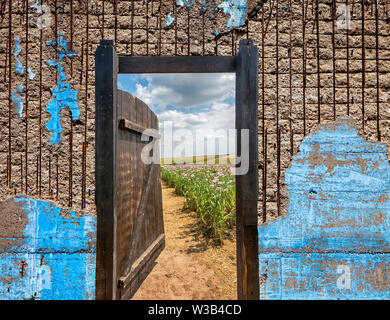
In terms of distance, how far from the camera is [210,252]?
354cm

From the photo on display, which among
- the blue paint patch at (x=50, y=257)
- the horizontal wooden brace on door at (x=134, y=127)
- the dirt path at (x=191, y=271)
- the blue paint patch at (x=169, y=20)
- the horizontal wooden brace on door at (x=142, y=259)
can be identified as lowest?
the dirt path at (x=191, y=271)

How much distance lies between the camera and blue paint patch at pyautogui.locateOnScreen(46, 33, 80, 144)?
180 cm

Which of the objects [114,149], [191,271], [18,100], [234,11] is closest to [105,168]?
[114,149]

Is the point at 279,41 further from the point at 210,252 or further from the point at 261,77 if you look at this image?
the point at 210,252

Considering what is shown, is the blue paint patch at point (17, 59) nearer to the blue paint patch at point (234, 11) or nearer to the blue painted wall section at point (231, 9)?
the blue painted wall section at point (231, 9)

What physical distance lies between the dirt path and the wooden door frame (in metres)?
0.93

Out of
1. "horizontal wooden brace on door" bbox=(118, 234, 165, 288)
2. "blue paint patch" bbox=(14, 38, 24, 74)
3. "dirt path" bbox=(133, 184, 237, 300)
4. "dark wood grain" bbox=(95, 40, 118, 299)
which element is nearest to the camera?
"dark wood grain" bbox=(95, 40, 118, 299)

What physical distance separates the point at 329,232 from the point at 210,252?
7.63ft

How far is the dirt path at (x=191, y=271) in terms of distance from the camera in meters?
2.48

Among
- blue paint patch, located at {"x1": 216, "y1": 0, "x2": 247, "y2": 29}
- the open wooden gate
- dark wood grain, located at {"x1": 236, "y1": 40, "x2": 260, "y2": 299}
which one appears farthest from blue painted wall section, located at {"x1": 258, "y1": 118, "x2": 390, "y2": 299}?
the open wooden gate

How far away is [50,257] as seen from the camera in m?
1.78

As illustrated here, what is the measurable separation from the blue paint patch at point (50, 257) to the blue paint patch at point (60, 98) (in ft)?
2.51

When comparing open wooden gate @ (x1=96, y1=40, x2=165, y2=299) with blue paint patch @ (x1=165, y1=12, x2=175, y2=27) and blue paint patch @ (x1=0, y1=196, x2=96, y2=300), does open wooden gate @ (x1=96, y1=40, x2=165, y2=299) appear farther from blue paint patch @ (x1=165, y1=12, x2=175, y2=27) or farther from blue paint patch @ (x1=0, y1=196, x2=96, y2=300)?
blue paint patch @ (x1=165, y1=12, x2=175, y2=27)

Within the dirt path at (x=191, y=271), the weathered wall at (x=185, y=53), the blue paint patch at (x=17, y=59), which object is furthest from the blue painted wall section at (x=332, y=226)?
the blue paint patch at (x=17, y=59)
